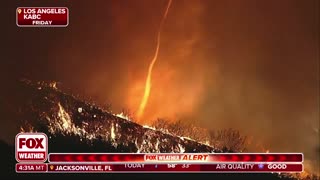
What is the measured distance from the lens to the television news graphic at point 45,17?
383cm

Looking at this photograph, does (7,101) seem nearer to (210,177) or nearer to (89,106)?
(89,106)

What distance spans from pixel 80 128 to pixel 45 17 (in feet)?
2.68

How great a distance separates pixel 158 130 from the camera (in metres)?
3.83

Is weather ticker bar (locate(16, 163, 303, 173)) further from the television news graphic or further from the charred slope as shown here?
the television news graphic

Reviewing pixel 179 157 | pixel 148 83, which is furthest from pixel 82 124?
pixel 179 157

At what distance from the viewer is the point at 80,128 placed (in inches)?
151

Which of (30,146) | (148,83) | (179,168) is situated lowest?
(179,168)

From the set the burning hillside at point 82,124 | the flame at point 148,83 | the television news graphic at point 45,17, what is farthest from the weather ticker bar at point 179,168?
the television news graphic at point 45,17

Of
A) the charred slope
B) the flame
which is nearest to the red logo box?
the charred slope

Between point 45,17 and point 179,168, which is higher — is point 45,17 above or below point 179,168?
above

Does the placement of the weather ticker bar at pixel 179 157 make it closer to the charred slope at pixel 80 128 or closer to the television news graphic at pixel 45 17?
the charred slope at pixel 80 128

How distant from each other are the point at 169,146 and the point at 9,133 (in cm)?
111

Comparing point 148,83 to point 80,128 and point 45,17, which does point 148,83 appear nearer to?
point 80,128

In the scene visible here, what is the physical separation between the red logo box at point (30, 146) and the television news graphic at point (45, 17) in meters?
0.78
